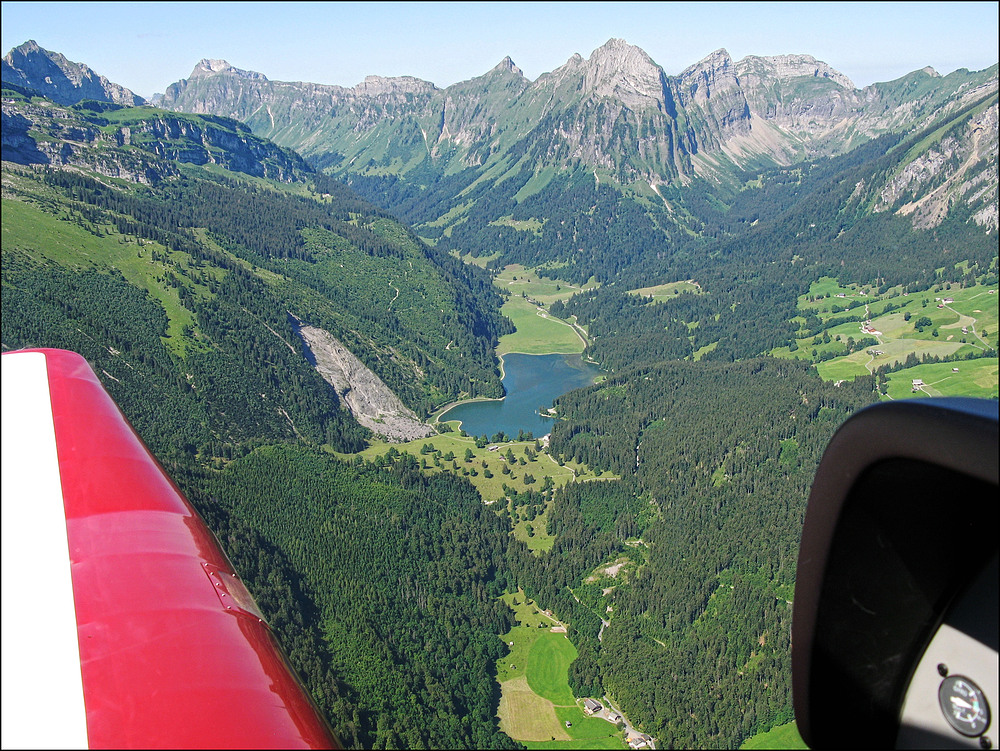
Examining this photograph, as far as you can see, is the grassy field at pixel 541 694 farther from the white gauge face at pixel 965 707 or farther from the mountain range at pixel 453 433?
the white gauge face at pixel 965 707

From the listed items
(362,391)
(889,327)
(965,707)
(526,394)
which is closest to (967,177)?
(889,327)

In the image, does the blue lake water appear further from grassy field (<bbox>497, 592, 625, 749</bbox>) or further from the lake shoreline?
grassy field (<bbox>497, 592, 625, 749</bbox>)

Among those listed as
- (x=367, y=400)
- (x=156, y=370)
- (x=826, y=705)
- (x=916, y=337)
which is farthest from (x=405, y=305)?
(x=826, y=705)

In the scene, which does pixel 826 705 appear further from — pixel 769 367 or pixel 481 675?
pixel 769 367

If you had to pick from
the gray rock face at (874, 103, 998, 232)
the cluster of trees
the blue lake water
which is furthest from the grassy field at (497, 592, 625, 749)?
the gray rock face at (874, 103, 998, 232)

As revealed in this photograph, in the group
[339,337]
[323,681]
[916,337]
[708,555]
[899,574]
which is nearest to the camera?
[899,574]

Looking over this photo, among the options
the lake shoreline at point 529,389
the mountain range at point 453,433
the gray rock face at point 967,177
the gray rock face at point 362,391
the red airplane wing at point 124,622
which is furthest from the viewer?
the gray rock face at point 967,177

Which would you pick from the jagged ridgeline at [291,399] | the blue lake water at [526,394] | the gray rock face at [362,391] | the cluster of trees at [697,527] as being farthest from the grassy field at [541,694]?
the gray rock face at [362,391]
